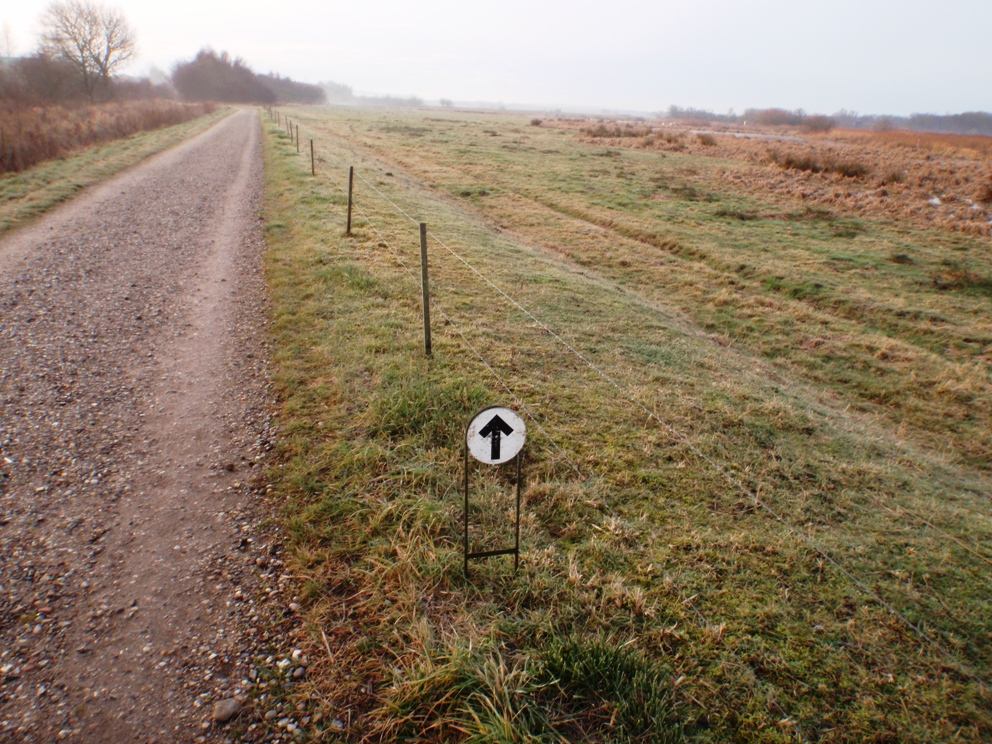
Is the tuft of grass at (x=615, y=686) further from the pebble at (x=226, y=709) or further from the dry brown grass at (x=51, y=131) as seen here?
the dry brown grass at (x=51, y=131)

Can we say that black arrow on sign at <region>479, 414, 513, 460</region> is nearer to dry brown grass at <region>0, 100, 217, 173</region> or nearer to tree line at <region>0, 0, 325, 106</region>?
A: dry brown grass at <region>0, 100, 217, 173</region>

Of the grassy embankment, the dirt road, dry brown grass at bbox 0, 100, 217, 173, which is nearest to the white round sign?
the dirt road

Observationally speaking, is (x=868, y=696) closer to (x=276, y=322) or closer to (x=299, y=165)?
(x=276, y=322)

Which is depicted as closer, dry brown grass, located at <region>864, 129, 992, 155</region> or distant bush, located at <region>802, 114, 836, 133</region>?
dry brown grass, located at <region>864, 129, 992, 155</region>

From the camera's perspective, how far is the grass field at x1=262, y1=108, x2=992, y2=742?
3.58 metres

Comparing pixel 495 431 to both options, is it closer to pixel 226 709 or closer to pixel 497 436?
pixel 497 436

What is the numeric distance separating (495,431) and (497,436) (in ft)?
0.14


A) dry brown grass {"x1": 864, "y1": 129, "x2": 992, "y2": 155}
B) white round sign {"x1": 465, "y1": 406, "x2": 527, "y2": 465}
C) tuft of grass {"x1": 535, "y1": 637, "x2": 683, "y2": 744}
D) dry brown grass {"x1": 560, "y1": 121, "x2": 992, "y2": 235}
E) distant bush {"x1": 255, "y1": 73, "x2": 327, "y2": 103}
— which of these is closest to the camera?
tuft of grass {"x1": 535, "y1": 637, "x2": 683, "y2": 744}

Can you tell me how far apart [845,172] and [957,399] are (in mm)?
25460

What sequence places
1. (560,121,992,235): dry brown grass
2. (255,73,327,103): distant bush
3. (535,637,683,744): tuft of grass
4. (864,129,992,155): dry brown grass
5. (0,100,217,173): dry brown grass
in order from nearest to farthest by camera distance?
(535,637,683,744): tuft of grass, (0,100,217,173): dry brown grass, (560,121,992,235): dry brown grass, (864,129,992,155): dry brown grass, (255,73,327,103): distant bush

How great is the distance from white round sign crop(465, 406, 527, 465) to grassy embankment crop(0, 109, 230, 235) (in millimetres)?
15451

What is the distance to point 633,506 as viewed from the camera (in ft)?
17.8

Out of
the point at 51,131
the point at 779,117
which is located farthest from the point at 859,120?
the point at 51,131

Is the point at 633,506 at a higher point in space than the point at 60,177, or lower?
lower
